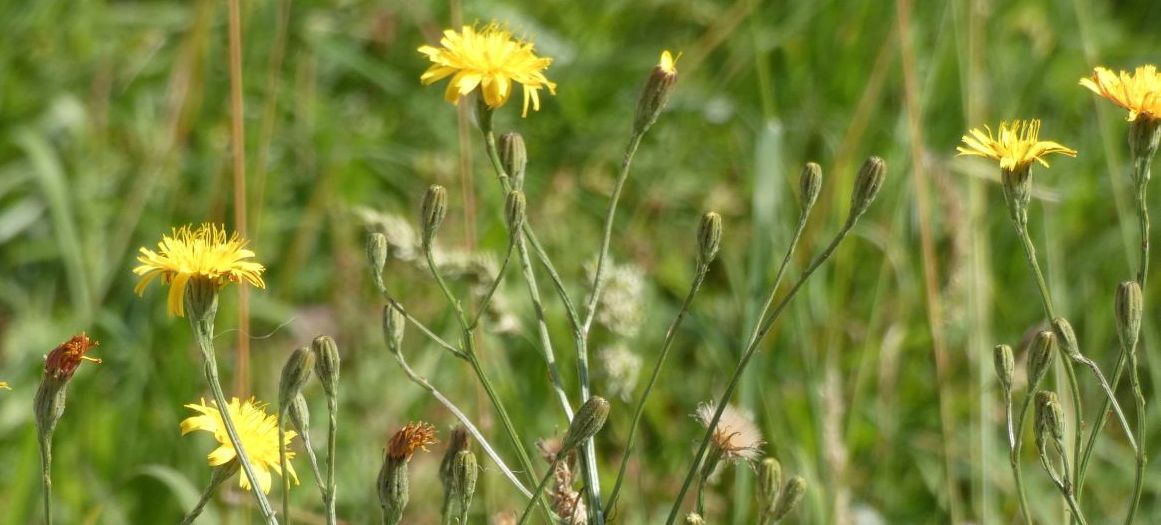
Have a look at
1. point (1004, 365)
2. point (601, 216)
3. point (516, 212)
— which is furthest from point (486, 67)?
point (601, 216)

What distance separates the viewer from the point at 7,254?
3230mm

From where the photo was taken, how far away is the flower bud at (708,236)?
141cm

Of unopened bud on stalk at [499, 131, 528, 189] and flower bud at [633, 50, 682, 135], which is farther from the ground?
flower bud at [633, 50, 682, 135]

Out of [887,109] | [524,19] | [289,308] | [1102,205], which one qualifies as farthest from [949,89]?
[289,308]

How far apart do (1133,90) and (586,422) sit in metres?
0.67

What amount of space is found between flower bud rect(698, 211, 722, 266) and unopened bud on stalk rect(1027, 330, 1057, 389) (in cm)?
35

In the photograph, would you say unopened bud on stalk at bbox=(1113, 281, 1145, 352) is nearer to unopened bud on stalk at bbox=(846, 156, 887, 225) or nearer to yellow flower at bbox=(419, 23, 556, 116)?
unopened bud on stalk at bbox=(846, 156, 887, 225)

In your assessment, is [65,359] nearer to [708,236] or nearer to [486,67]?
[486,67]

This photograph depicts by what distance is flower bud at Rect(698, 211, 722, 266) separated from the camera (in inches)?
55.3

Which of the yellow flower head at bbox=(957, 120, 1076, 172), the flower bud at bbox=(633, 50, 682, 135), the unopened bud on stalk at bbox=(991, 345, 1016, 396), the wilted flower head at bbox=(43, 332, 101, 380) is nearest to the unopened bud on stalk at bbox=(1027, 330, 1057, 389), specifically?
A: the unopened bud on stalk at bbox=(991, 345, 1016, 396)

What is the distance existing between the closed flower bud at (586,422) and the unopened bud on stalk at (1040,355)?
1.55 ft

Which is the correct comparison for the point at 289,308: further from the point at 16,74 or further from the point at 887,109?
the point at 887,109

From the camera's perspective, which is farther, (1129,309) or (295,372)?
(1129,309)

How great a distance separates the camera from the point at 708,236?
1.42 meters
